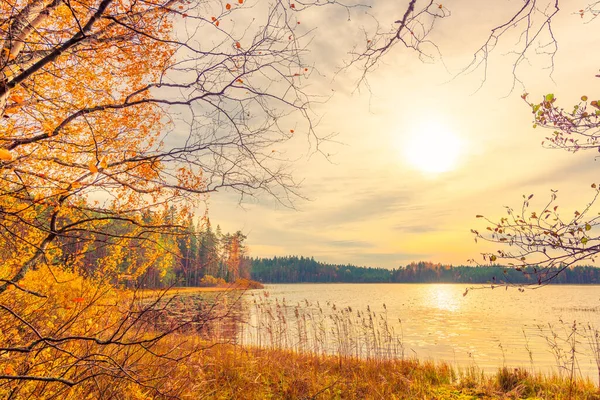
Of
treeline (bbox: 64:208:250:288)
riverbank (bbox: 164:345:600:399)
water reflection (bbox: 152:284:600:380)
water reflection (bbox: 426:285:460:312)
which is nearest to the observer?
treeline (bbox: 64:208:250:288)

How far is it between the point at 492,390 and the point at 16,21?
9317mm

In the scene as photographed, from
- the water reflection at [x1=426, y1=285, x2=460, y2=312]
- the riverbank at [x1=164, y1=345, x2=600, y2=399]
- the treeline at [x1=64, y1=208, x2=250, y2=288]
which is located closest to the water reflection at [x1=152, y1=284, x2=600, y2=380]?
the riverbank at [x1=164, y1=345, x2=600, y2=399]

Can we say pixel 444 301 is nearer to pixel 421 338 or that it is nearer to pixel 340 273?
pixel 421 338

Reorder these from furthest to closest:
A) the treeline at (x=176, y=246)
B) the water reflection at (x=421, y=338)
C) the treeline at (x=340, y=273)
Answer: the treeline at (x=340, y=273)
the water reflection at (x=421, y=338)
the treeline at (x=176, y=246)

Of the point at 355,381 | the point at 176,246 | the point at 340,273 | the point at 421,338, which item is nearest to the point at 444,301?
the point at 421,338

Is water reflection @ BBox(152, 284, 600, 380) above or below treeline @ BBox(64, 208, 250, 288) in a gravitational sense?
below

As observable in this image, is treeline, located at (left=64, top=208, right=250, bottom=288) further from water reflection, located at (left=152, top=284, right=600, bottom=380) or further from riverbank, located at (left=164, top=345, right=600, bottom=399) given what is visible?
water reflection, located at (left=152, top=284, right=600, bottom=380)

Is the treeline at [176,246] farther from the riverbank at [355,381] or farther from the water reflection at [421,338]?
the water reflection at [421,338]

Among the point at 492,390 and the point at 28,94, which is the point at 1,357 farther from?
the point at 492,390

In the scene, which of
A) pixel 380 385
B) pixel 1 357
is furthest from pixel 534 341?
pixel 1 357

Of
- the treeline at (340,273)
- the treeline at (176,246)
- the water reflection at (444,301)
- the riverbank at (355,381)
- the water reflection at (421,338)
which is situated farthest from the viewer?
the treeline at (340,273)

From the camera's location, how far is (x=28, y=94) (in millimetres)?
4125

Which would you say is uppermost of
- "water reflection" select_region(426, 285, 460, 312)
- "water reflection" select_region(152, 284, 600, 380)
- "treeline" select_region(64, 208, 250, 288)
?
"treeline" select_region(64, 208, 250, 288)

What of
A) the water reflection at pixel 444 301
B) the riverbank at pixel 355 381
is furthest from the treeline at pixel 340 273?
the riverbank at pixel 355 381
